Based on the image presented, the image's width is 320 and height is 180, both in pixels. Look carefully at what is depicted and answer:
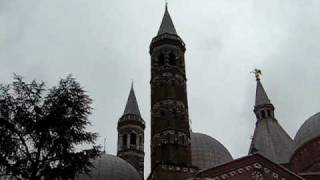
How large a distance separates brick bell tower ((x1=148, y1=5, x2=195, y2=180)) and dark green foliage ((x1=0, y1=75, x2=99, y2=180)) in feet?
34.2

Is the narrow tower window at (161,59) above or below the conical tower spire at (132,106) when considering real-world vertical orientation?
below

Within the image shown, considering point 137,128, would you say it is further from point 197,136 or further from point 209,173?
point 209,173

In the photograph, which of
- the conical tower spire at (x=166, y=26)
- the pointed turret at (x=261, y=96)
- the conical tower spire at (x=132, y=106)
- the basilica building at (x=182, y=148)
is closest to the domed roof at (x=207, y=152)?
the basilica building at (x=182, y=148)

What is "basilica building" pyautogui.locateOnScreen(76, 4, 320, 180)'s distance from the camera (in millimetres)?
18938

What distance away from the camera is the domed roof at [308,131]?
2625 cm

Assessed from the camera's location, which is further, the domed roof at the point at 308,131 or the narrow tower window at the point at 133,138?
the narrow tower window at the point at 133,138

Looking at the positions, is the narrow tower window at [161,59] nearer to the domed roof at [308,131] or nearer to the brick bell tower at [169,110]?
the brick bell tower at [169,110]

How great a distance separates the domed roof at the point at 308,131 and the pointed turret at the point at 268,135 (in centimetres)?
264

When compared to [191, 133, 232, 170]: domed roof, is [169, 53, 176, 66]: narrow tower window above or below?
above

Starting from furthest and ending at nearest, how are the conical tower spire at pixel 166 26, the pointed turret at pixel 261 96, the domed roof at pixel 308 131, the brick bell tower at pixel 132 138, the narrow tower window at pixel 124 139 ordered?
the pointed turret at pixel 261 96
the narrow tower window at pixel 124 139
the brick bell tower at pixel 132 138
the conical tower spire at pixel 166 26
the domed roof at pixel 308 131

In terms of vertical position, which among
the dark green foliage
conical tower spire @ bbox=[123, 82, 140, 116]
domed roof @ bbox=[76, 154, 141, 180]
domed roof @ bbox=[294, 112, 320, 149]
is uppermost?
conical tower spire @ bbox=[123, 82, 140, 116]

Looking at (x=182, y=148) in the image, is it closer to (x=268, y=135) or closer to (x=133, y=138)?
(x=268, y=135)

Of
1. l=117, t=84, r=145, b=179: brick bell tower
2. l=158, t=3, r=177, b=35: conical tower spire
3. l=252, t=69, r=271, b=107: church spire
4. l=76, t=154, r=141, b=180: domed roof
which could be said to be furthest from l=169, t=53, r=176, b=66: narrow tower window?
l=252, t=69, r=271, b=107: church spire

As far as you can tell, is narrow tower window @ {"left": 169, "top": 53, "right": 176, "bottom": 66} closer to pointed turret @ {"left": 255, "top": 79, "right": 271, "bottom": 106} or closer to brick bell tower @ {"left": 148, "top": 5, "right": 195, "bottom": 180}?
brick bell tower @ {"left": 148, "top": 5, "right": 195, "bottom": 180}
